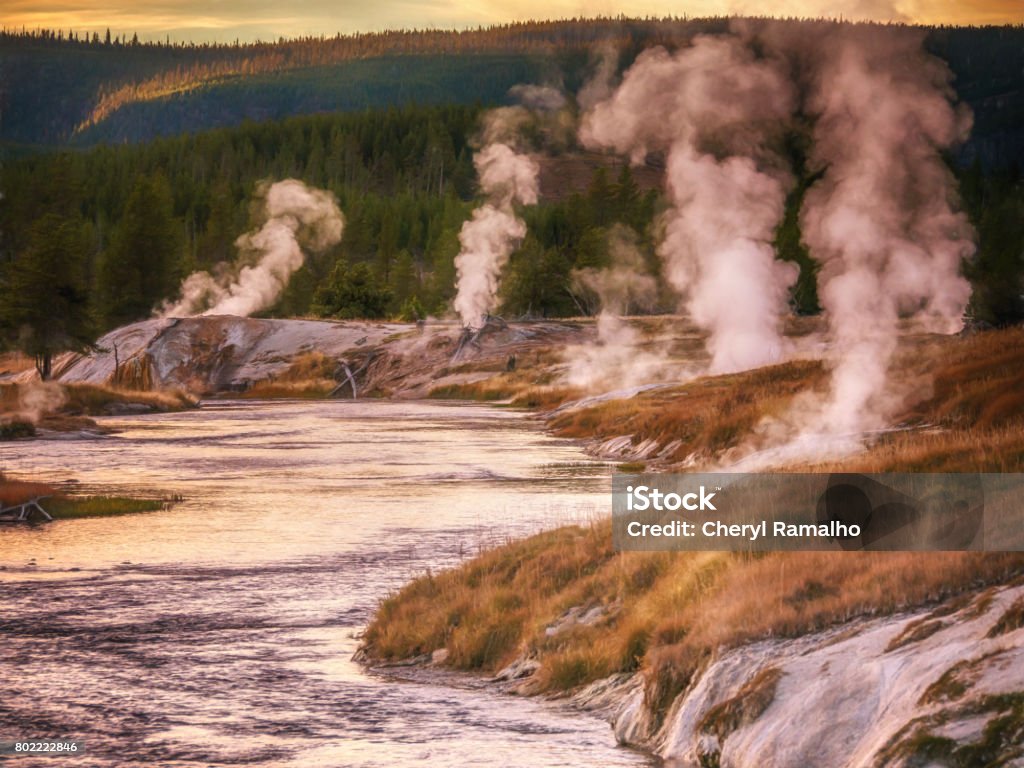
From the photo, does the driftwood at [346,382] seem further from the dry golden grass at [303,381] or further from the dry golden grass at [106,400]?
the dry golden grass at [106,400]

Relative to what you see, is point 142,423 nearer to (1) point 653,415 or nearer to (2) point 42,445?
(2) point 42,445

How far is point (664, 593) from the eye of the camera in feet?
55.0

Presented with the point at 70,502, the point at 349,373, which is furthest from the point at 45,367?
the point at 70,502

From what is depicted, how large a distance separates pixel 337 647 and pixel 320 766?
528 centimetres

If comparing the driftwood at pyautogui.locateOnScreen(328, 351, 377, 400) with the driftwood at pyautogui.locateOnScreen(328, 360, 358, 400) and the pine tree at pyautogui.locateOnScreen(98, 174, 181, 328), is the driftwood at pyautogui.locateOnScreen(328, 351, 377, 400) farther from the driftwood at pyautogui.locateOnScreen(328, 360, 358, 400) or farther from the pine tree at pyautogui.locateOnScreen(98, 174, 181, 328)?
the pine tree at pyautogui.locateOnScreen(98, 174, 181, 328)

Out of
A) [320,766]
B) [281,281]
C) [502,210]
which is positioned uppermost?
[502,210]

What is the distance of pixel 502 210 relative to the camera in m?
158

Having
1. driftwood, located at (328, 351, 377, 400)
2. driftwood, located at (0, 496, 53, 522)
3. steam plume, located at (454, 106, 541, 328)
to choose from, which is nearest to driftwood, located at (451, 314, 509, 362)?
steam plume, located at (454, 106, 541, 328)

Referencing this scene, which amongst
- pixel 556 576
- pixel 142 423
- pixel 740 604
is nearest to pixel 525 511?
pixel 556 576

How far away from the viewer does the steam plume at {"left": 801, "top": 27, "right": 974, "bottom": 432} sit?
3381 centimetres

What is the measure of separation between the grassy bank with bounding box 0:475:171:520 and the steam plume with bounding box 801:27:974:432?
15.3m

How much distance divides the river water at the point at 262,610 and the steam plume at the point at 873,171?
7.56 m


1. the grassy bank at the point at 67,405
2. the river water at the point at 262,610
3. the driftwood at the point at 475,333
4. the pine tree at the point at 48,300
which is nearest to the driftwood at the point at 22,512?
the river water at the point at 262,610

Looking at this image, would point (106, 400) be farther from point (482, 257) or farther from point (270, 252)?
point (270, 252)
